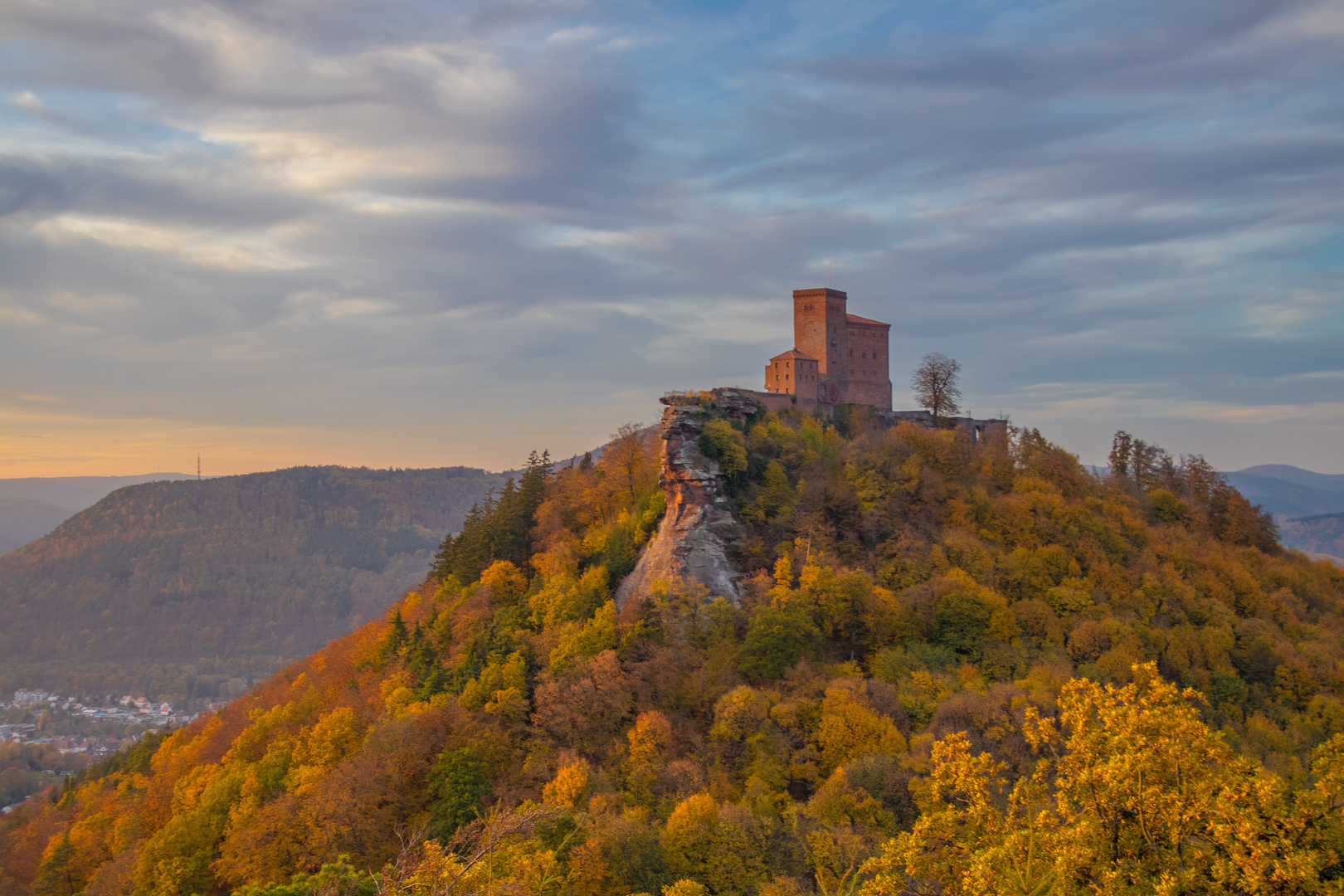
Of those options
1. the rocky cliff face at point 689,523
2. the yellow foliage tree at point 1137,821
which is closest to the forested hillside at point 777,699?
the yellow foliage tree at point 1137,821

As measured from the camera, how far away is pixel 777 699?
40.4m

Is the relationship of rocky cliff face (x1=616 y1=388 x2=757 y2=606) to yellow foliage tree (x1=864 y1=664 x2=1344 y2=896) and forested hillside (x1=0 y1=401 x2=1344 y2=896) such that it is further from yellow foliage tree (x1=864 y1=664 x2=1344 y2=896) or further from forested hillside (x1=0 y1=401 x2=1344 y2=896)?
yellow foliage tree (x1=864 y1=664 x2=1344 y2=896)

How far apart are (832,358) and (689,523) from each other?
76.2 ft

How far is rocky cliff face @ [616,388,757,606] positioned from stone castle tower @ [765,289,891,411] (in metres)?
13.2

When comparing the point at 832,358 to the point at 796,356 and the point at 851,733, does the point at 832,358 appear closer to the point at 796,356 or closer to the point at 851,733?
the point at 796,356

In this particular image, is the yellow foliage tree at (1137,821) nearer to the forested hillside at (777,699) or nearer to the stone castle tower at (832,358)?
the forested hillside at (777,699)

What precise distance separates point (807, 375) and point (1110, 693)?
5087 centimetres

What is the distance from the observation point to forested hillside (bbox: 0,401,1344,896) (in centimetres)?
2180

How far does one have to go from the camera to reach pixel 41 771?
461 ft

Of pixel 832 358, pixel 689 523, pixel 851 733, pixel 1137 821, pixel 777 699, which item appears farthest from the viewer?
pixel 832 358

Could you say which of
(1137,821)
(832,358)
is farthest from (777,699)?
(832,358)

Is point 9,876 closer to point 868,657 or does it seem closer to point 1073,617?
point 868,657

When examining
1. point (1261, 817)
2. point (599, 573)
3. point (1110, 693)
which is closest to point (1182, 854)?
point (1261, 817)

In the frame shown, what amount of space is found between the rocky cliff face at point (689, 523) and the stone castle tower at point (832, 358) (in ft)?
43.3
